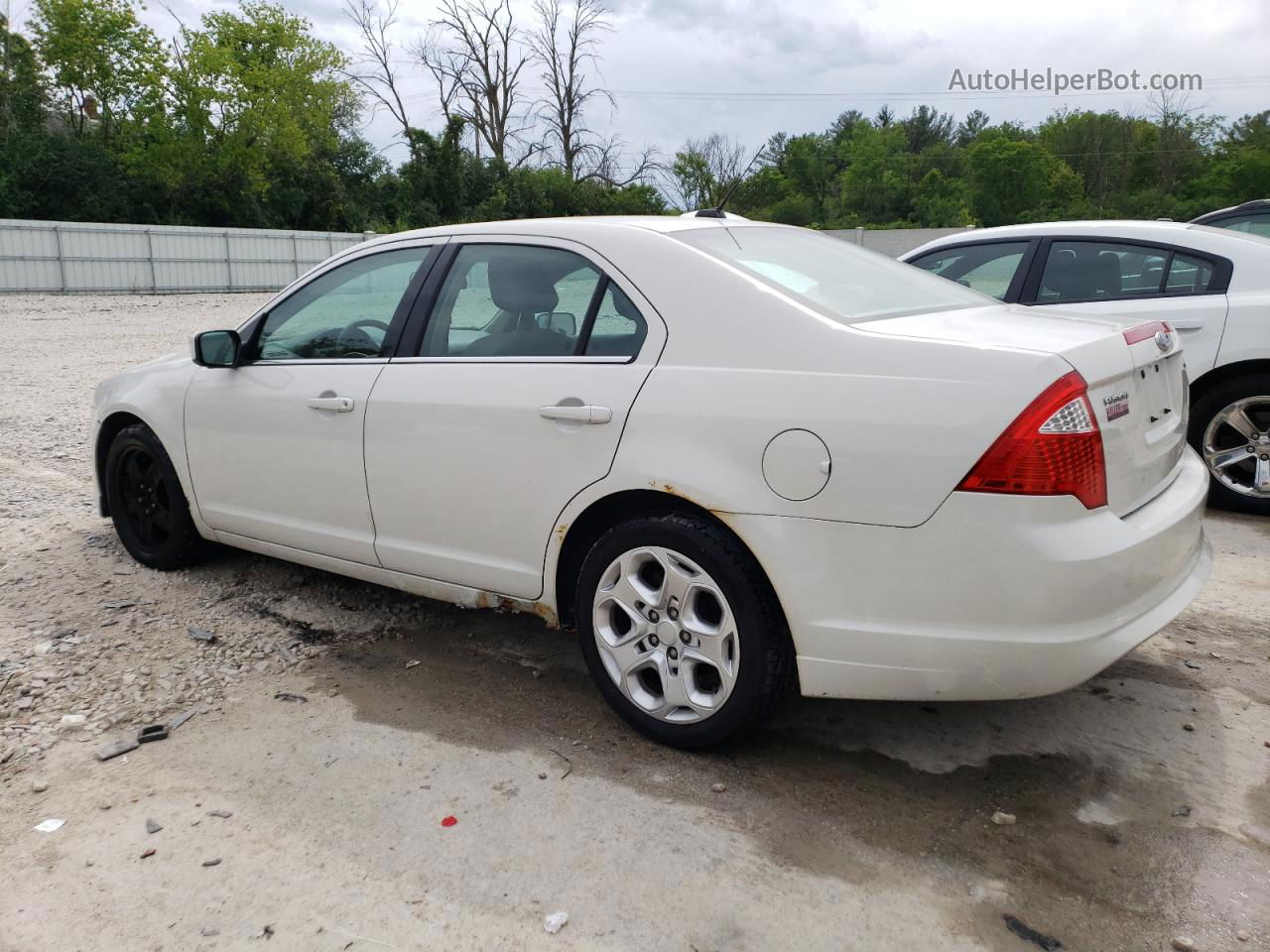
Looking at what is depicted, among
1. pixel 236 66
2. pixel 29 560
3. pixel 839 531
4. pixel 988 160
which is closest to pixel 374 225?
pixel 236 66

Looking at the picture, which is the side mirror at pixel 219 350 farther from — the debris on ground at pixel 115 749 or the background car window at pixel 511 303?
the debris on ground at pixel 115 749

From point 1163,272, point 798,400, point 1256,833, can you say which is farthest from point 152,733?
point 1163,272

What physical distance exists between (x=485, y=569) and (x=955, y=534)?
1625 millimetres

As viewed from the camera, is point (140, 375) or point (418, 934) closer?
point (418, 934)

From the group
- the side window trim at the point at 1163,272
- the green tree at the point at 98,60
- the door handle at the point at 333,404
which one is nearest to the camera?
the door handle at the point at 333,404

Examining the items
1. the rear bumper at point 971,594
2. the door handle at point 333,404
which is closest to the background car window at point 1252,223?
the rear bumper at point 971,594

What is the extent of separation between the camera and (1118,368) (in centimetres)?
275

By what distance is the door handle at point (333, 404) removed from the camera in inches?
149

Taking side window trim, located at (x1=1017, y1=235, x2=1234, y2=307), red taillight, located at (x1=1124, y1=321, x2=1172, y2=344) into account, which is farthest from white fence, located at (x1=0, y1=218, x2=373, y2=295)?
red taillight, located at (x1=1124, y1=321, x2=1172, y2=344)

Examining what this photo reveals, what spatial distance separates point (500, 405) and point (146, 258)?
31.6m

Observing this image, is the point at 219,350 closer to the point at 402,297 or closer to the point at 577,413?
the point at 402,297

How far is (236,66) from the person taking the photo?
5034cm

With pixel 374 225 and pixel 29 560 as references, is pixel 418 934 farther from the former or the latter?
pixel 374 225

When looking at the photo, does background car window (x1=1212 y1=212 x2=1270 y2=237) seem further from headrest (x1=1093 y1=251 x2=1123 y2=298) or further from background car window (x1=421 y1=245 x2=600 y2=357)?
background car window (x1=421 y1=245 x2=600 y2=357)
